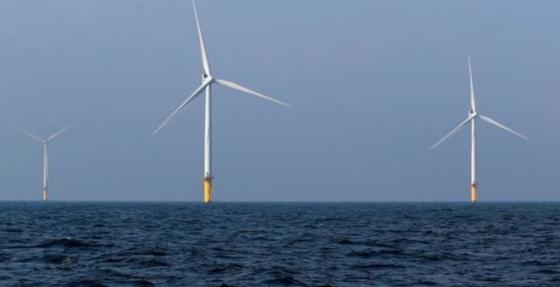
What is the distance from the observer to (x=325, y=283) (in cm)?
3447

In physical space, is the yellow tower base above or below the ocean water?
above

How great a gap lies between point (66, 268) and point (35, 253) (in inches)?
300

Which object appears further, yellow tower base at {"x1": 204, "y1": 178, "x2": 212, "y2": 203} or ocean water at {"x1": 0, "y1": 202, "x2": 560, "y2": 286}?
yellow tower base at {"x1": 204, "y1": 178, "x2": 212, "y2": 203}

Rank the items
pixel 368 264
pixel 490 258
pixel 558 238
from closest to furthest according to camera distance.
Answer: pixel 368 264, pixel 490 258, pixel 558 238

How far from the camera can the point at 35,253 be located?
152 ft

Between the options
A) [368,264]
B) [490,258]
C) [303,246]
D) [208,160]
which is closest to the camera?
[368,264]

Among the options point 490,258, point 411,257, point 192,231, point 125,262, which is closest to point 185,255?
point 125,262

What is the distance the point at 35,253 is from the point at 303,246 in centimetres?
1459

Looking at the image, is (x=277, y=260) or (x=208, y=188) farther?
(x=208, y=188)

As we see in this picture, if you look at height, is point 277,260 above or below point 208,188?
below

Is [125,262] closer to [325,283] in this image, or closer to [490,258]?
[325,283]

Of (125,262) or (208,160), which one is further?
(208,160)

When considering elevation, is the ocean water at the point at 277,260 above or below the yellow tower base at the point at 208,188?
below

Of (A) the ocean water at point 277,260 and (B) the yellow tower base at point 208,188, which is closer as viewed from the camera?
(A) the ocean water at point 277,260
